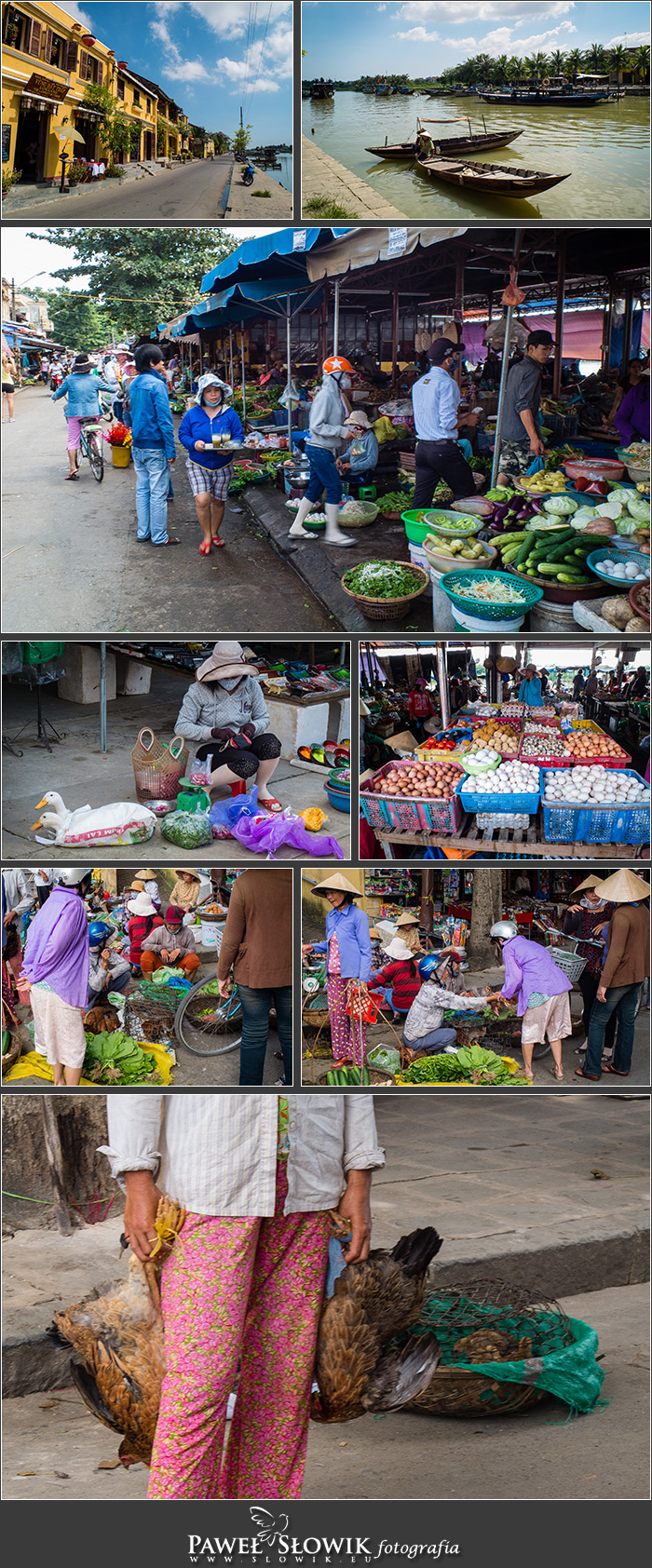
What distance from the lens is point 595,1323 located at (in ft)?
16.5

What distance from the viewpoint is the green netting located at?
14.0 feet

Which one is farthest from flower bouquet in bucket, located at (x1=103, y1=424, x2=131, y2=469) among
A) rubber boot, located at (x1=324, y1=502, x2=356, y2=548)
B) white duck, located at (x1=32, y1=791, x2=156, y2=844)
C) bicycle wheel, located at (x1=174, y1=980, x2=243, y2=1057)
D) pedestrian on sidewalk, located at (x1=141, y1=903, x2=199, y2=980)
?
bicycle wheel, located at (x1=174, y1=980, x2=243, y2=1057)

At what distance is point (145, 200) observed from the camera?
163 inches

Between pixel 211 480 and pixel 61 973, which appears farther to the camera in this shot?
pixel 211 480

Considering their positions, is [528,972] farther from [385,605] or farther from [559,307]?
[559,307]

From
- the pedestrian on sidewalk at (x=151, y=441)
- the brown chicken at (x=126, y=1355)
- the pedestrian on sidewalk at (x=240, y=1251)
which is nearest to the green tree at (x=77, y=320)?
the pedestrian on sidewalk at (x=151, y=441)

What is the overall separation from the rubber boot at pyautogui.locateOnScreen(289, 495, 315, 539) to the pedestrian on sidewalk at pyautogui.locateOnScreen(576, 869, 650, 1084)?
192cm

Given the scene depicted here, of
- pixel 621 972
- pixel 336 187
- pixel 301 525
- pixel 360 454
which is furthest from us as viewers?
pixel 360 454

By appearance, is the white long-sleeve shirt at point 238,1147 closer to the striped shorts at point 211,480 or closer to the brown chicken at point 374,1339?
the brown chicken at point 374,1339

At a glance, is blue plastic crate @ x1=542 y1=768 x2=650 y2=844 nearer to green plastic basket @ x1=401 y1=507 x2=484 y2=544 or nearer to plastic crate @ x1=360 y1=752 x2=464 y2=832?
plastic crate @ x1=360 y1=752 x2=464 y2=832

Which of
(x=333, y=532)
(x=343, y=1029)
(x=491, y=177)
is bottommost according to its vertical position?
(x=343, y=1029)

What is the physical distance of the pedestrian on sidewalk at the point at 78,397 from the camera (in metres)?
4.36

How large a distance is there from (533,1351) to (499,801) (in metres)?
2.18
